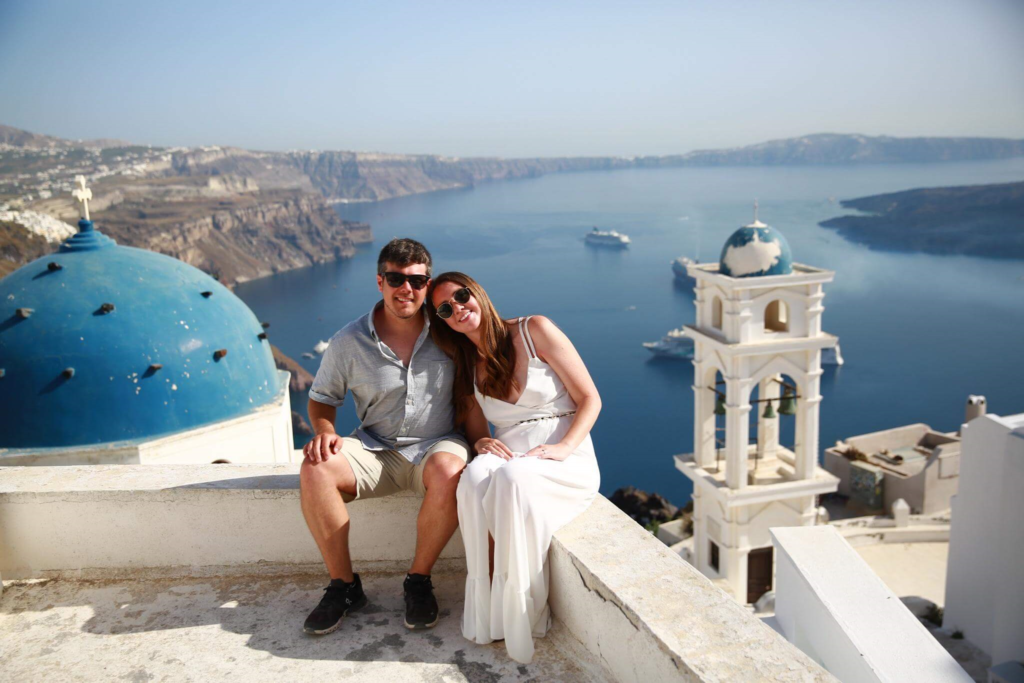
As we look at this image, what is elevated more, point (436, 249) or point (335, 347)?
point (335, 347)

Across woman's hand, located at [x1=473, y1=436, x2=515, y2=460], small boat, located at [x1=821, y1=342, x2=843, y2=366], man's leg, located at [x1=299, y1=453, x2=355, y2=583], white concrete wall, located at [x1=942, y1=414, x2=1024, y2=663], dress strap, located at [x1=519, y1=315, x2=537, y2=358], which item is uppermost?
dress strap, located at [x1=519, y1=315, x2=537, y2=358]

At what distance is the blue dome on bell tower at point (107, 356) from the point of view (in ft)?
18.9

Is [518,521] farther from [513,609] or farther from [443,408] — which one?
[443,408]

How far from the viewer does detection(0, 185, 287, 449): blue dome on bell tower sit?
577 centimetres

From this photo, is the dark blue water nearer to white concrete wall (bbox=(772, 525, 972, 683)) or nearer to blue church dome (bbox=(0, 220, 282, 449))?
blue church dome (bbox=(0, 220, 282, 449))

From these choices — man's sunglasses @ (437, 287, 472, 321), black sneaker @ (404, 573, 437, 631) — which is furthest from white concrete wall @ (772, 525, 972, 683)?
man's sunglasses @ (437, 287, 472, 321)

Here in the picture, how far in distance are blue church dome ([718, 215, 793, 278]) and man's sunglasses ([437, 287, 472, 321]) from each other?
389 inches

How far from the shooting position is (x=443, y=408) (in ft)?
7.98

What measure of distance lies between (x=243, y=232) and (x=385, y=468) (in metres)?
72.2

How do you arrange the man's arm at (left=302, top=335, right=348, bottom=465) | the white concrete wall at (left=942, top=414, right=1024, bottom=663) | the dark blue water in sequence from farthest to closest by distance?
the dark blue water, the white concrete wall at (left=942, top=414, right=1024, bottom=663), the man's arm at (left=302, top=335, right=348, bottom=465)

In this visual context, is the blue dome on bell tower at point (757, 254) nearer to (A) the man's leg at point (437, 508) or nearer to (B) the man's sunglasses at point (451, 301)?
(B) the man's sunglasses at point (451, 301)

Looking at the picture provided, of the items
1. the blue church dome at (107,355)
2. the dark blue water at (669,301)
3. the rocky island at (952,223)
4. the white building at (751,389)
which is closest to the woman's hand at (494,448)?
the blue church dome at (107,355)

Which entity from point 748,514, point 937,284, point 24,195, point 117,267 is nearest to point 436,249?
point 24,195

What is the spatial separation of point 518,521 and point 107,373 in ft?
15.3
